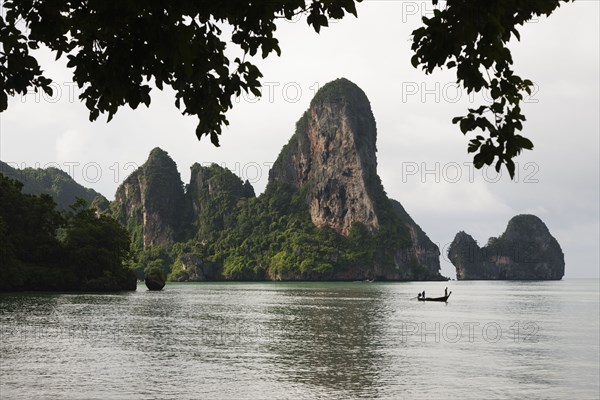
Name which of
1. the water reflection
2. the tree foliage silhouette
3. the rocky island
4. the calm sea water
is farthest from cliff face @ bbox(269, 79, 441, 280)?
the tree foliage silhouette

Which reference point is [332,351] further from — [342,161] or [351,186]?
[342,161]

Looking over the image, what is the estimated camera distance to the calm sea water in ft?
71.2

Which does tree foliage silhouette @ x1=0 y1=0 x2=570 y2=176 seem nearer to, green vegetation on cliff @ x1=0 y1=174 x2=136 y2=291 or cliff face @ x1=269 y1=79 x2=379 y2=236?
green vegetation on cliff @ x1=0 y1=174 x2=136 y2=291

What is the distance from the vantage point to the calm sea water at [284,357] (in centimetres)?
2170

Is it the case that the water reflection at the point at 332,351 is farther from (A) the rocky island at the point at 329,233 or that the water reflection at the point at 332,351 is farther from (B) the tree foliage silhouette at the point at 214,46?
(A) the rocky island at the point at 329,233

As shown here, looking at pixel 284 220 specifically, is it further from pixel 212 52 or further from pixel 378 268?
pixel 212 52

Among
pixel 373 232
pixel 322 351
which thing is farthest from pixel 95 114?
pixel 373 232

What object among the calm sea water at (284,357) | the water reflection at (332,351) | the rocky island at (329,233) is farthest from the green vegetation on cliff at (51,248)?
the rocky island at (329,233)

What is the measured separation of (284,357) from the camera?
29.0 meters

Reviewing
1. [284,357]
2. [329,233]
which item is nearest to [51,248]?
[284,357]

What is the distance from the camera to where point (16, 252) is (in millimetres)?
77125

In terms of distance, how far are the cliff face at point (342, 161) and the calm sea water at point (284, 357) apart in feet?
443

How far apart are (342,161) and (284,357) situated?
161689mm

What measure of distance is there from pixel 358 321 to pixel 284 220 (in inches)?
5916
